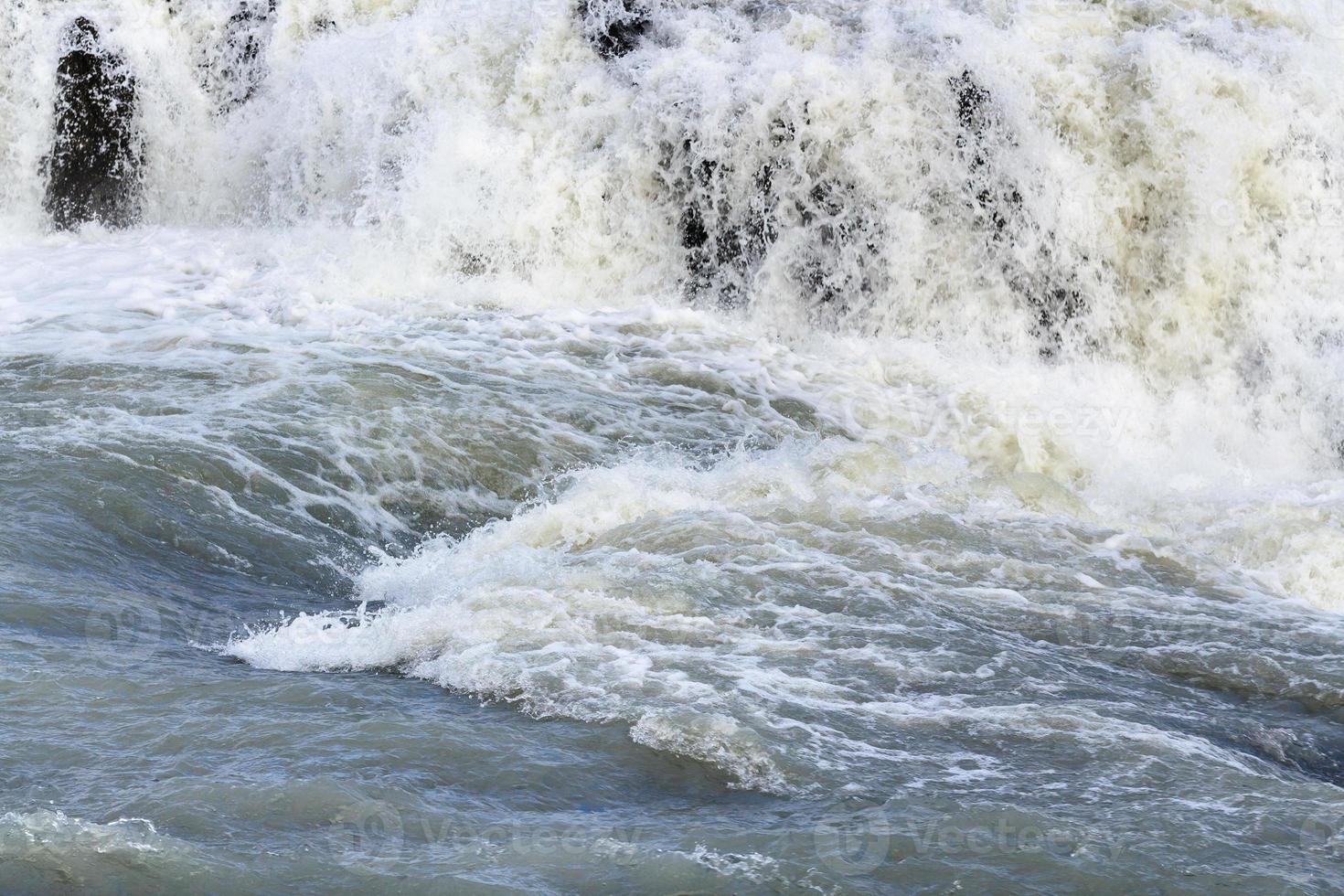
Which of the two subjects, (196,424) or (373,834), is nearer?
(373,834)

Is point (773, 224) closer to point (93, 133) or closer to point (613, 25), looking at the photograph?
point (613, 25)

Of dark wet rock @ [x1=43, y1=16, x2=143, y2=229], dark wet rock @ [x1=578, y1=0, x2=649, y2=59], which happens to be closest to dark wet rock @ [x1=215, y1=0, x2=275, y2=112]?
dark wet rock @ [x1=43, y1=16, x2=143, y2=229]

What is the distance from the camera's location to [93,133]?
13.0m

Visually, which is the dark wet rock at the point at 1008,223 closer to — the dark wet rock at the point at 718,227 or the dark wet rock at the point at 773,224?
the dark wet rock at the point at 773,224

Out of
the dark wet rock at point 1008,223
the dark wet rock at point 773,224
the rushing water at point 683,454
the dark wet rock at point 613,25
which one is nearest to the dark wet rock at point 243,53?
the rushing water at point 683,454

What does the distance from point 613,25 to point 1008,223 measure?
12.3 feet

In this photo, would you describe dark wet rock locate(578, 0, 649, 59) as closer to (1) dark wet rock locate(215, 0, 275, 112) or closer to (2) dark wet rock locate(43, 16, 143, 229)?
(1) dark wet rock locate(215, 0, 275, 112)

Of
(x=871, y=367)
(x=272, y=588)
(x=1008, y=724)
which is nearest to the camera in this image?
(x=1008, y=724)

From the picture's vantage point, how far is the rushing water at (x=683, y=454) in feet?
11.7

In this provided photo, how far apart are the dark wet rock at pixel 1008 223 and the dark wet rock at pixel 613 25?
272 centimetres

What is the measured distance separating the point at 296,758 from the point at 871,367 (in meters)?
6.01

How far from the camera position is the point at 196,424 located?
22.6 ft

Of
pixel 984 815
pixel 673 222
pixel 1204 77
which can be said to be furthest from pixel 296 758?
Answer: pixel 1204 77

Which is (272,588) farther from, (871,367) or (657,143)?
(657,143)
